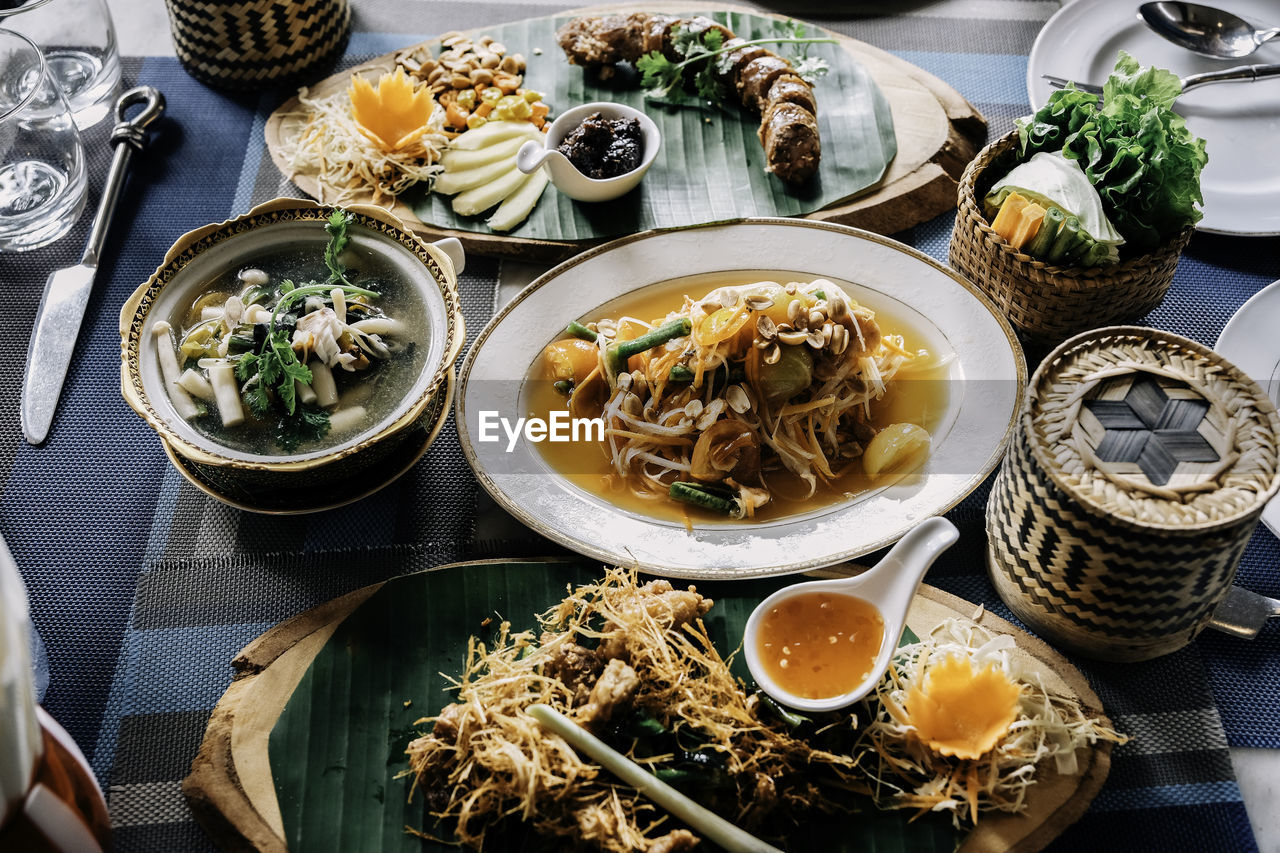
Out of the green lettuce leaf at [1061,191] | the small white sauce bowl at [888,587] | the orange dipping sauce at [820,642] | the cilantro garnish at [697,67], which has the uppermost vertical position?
the green lettuce leaf at [1061,191]

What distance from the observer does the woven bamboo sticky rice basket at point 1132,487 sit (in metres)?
2.23

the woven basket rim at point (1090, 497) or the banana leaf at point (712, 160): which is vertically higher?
the woven basket rim at point (1090, 497)

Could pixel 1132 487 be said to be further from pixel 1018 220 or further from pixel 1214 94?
pixel 1214 94

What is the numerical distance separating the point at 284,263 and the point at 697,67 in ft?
6.35

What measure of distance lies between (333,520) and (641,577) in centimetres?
97

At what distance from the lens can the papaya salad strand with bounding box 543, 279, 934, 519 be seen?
116 inches

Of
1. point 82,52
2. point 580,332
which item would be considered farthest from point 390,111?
point 82,52

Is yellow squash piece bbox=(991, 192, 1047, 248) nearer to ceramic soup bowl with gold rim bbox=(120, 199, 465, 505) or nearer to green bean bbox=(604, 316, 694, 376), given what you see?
green bean bbox=(604, 316, 694, 376)

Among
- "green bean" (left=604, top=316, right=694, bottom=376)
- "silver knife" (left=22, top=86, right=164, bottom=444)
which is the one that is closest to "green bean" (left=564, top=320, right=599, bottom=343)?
"green bean" (left=604, top=316, right=694, bottom=376)

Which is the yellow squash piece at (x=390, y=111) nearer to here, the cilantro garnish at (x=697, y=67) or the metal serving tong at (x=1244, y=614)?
the cilantro garnish at (x=697, y=67)

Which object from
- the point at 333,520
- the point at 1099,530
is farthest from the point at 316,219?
the point at 1099,530

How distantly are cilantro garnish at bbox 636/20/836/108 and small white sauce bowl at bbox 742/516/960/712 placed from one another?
2.27 metres

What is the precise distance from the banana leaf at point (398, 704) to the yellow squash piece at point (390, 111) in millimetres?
1958

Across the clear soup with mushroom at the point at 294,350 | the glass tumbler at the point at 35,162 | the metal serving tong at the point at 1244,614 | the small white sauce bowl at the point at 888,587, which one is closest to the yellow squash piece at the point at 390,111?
the clear soup with mushroom at the point at 294,350
